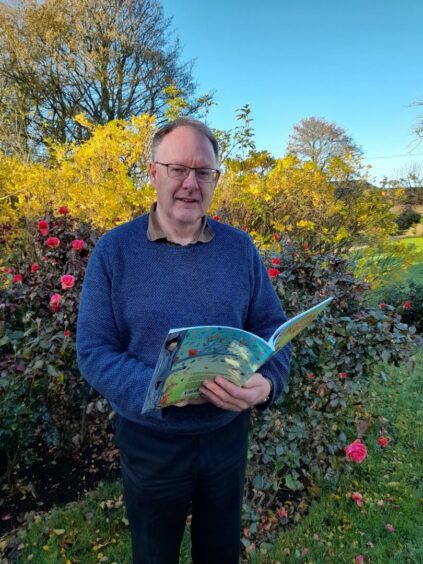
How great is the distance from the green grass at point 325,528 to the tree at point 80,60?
1198cm

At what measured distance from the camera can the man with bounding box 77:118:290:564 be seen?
1215 millimetres

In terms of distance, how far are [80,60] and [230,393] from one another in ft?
48.2

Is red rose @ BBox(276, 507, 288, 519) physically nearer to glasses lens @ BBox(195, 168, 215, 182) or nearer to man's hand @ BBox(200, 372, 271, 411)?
man's hand @ BBox(200, 372, 271, 411)

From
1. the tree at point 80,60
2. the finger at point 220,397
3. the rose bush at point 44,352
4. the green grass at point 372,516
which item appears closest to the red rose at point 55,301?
the rose bush at point 44,352

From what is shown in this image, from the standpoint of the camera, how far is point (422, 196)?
9711 mm

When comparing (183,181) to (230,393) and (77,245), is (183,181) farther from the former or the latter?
(77,245)

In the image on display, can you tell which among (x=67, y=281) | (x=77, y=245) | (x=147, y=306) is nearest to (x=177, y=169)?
(x=147, y=306)

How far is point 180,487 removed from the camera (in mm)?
1302

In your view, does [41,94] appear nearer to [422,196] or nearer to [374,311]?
[422,196]

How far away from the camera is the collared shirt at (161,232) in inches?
51.9

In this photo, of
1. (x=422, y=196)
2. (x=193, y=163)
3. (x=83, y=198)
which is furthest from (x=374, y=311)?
(x=422, y=196)

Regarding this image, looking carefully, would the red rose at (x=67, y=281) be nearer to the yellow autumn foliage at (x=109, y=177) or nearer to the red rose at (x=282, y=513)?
the yellow autumn foliage at (x=109, y=177)

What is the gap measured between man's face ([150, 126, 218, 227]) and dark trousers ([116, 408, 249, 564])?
0.72 m

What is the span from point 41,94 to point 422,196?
469 inches
